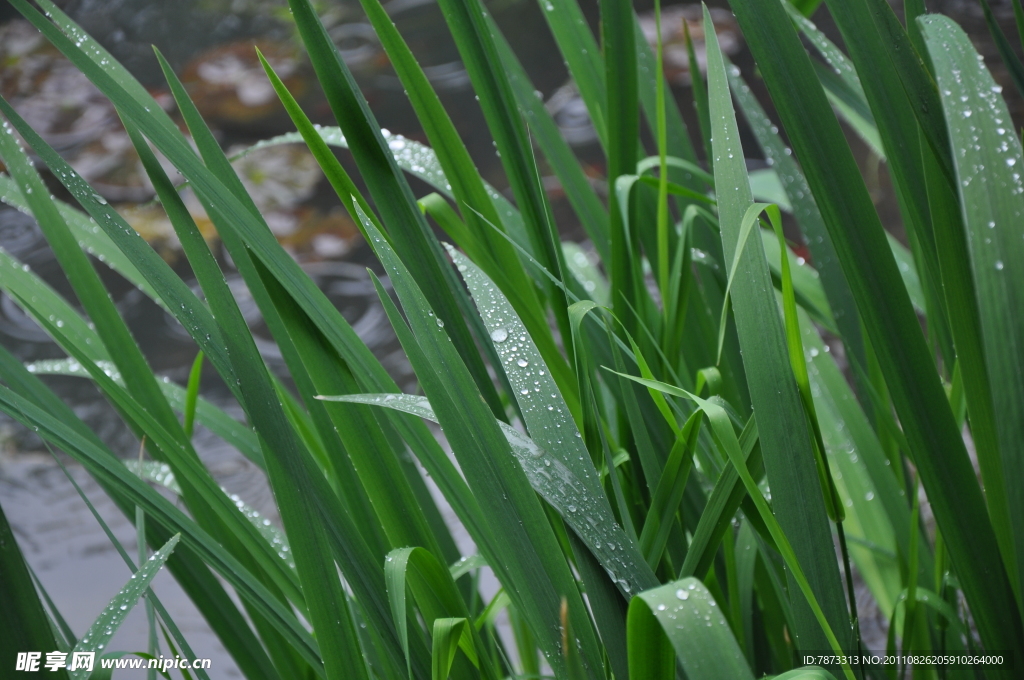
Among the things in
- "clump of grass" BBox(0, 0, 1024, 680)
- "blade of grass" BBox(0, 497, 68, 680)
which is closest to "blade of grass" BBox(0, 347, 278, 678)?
"clump of grass" BBox(0, 0, 1024, 680)

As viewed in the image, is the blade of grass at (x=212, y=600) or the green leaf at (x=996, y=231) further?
the blade of grass at (x=212, y=600)

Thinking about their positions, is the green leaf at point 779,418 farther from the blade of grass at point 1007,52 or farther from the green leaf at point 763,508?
the blade of grass at point 1007,52

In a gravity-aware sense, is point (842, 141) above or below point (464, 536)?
above

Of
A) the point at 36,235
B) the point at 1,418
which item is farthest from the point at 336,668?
the point at 36,235

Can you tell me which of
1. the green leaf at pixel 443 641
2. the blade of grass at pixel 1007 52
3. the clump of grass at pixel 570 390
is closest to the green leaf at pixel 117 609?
the clump of grass at pixel 570 390

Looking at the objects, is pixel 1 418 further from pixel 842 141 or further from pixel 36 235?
pixel 842 141
